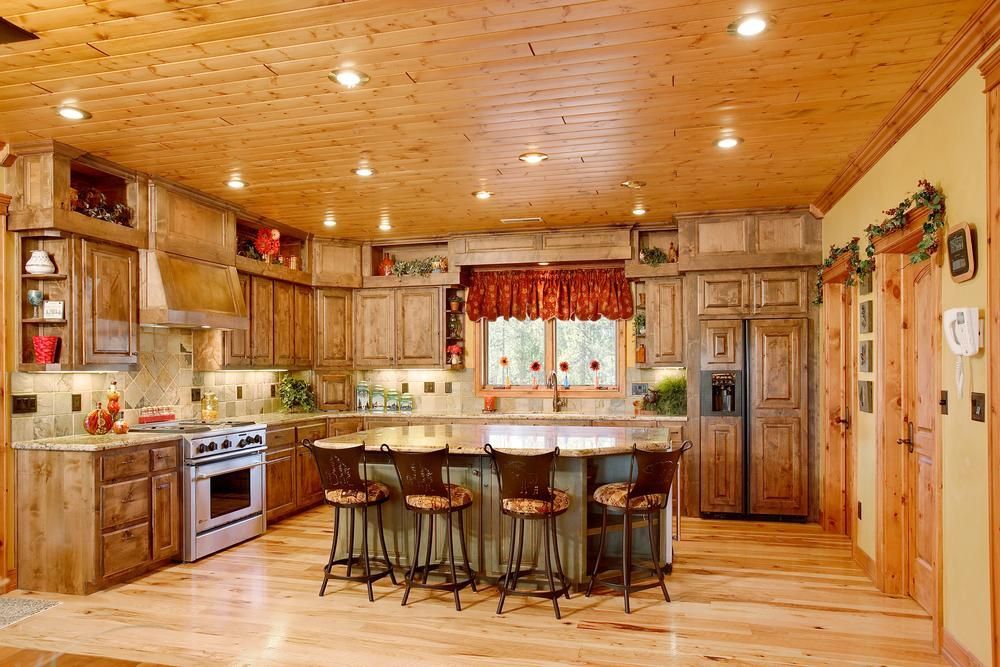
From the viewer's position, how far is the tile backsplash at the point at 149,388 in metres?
4.59

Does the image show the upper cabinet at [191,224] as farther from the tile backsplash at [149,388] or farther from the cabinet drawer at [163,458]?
the cabinet drawer at [163,458]

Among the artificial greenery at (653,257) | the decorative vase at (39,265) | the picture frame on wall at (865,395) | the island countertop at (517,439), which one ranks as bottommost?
the island countertop at (517,439)

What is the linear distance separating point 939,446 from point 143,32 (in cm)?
418

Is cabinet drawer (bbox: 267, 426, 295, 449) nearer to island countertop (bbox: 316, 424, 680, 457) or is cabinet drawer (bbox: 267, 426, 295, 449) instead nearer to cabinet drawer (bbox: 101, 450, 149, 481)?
cabinet drawer (bbox: 101, 450, 149, 481)

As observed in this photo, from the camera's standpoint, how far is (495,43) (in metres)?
3.03

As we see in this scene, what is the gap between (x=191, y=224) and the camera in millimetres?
5512

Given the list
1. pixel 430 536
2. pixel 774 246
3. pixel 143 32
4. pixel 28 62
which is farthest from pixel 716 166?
pixel 28 62

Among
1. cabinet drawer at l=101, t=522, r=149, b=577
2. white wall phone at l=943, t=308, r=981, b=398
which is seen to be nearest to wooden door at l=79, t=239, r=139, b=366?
cabinet drawer at l=101, t=522, r=149, b=577

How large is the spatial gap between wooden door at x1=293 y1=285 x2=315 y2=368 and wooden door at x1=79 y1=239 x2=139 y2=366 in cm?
209

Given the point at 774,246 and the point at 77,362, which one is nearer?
the point at 77,362

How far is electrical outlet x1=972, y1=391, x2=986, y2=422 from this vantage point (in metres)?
2.87

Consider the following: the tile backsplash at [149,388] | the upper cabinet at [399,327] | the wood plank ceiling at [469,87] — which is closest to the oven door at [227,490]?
the tile backsplash at [149,388]

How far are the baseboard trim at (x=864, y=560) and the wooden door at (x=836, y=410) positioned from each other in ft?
2.01

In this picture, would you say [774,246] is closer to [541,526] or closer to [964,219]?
[964,219]
